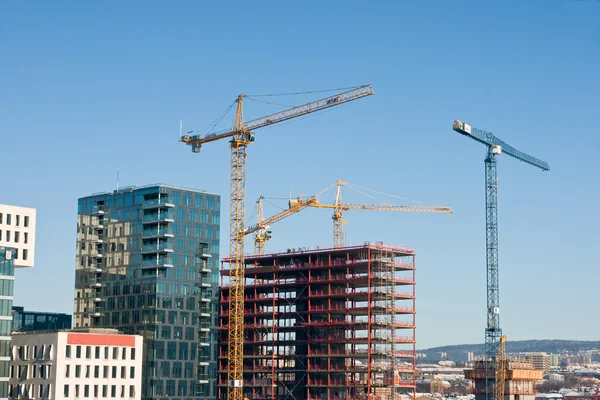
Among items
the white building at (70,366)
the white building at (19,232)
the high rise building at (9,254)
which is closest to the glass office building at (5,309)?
the high rise building at (9,254)

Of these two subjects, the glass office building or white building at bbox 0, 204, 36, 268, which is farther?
white building at bbox 0, 204, 36, 268

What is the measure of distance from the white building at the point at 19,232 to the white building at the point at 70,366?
15.0m

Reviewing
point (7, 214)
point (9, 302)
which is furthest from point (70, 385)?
point (7, 214)

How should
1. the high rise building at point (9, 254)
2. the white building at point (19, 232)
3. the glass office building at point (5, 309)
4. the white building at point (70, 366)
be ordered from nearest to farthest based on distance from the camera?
the glass office building at point (5, 309) → the high rise building at point (9, 254) → the white building at point (70, 366) → the white building at point (19, 232)

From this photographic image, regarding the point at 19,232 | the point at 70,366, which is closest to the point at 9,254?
the point at 19,232

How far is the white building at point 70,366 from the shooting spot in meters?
188

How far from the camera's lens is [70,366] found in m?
189

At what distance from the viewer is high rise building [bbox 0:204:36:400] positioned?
177 meters

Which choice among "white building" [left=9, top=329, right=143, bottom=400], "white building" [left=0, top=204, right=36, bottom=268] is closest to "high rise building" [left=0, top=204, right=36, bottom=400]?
"white building" [left=0, top=204, right=36, bottom=268]

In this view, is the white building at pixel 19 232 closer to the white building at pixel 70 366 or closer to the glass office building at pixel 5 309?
the glass office building at pixel 5 309

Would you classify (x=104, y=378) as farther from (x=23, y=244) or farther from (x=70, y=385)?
(x=23, y=244)

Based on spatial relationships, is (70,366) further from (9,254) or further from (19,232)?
(19,232)

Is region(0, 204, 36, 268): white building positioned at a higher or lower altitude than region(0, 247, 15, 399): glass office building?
higher

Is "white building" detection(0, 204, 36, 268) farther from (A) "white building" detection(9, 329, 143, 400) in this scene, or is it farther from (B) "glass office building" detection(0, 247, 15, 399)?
(A) "white building" detection(9, 329, 143, 400)
